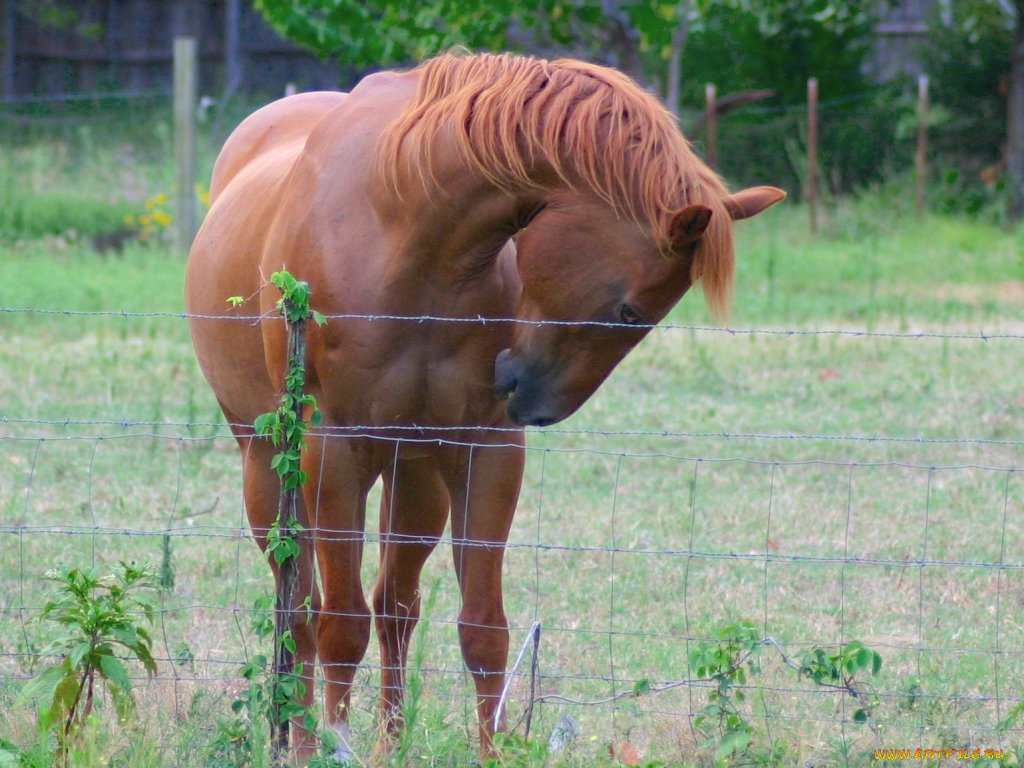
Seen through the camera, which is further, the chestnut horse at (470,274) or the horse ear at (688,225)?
the chestnut horse at (470,274)

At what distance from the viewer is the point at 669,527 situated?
5234 mm

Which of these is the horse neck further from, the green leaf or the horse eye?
the green leaf

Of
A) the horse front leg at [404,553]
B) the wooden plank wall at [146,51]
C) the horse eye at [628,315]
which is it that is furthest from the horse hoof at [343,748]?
the wooden plank wall at [146,51]

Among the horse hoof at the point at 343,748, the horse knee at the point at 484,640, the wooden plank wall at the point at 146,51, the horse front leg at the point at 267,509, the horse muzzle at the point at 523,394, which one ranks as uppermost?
the wooden plank wall at the point at 146,51

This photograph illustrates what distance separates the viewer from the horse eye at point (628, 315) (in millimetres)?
2920

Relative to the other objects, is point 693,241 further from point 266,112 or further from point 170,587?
point 266,112

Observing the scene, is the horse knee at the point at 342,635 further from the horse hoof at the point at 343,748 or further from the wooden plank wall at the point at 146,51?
the wooden plank wall at the point at 146,51

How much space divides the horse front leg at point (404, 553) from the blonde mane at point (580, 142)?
1.02m

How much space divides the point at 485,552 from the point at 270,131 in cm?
217

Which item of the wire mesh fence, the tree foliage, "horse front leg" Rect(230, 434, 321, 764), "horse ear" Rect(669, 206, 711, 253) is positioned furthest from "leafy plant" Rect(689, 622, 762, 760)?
the tree foliage

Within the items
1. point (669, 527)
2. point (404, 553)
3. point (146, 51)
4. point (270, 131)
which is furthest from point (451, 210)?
point (146, 51)

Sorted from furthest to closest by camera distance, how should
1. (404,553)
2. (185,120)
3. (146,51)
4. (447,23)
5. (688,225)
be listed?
(146,51)
(447,23)
(185,120)
(404,553)
(688,225)

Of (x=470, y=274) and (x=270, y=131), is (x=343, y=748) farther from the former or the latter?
(x=270, y=131)

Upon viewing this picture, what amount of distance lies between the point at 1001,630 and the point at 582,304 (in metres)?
2.19
